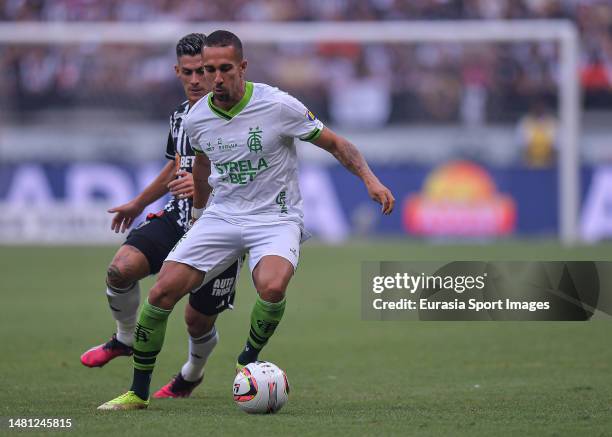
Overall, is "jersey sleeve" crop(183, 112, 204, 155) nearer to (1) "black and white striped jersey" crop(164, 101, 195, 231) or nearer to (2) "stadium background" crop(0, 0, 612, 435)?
(1) "black and white striped jersey" crop(164, 101, 195, 231)

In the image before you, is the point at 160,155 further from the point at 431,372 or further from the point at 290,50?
the point at 431,372

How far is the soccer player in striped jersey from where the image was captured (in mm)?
7887

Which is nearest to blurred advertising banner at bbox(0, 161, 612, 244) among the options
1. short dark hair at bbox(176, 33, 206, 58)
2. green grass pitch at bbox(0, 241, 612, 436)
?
green grass pitch at bbox(0, 241, 612, 436)

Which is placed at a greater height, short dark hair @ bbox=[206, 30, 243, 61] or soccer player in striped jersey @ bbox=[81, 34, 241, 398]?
short dark hair @ bbox=[206, 30, 243, 61]

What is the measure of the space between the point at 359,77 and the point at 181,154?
17625 mm

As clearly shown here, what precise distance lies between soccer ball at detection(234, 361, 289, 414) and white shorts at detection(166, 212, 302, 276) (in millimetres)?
719

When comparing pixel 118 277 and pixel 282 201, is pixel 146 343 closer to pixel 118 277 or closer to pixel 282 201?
pixel 118 277

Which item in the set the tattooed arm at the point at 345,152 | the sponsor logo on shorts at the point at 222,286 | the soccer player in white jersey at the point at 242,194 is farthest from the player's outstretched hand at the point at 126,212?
the tattooed arm at the point at 345,152

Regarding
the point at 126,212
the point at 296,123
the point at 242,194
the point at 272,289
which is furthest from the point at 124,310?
the point at 296,123

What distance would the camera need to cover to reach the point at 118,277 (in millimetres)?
7922

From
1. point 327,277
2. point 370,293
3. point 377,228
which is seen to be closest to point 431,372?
Result: point 370,293

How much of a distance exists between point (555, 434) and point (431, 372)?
3080mm

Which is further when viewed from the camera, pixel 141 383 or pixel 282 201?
pixel 282 201

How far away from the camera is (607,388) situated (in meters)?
7.86
